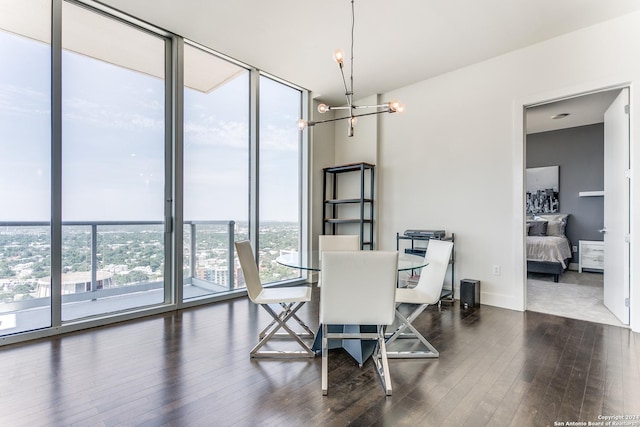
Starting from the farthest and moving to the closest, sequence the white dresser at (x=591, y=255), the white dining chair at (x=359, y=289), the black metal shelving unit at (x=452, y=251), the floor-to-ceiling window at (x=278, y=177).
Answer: the white dresser at (x=591, y=255), the floor-to-ceiling window at (x=278, y=177), the black metal shelving unit at (x=452, y=251), the white dining chair at (x=359, y=289)

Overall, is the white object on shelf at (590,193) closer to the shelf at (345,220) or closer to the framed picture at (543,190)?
the framed picture at (543,190)

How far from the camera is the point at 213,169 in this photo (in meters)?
4.14

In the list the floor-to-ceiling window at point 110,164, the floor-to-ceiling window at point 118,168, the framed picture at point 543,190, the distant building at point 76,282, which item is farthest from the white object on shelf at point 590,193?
the distant building at point 76,282

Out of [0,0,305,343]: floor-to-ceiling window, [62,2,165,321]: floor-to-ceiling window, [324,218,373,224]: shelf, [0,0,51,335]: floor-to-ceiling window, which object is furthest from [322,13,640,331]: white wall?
[0,0,51,335]: floor-to-ceiling window

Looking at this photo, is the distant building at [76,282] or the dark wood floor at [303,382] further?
the distant building at [76,282]

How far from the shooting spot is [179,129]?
3.73 meters

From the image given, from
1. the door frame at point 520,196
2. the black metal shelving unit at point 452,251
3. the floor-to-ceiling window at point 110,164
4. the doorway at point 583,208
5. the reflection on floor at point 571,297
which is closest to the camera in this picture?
the floor-to-ceiling window at point 110,164

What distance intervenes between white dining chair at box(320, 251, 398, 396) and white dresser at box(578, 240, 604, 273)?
6.03 m

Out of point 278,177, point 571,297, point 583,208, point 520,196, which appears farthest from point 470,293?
point 583,208

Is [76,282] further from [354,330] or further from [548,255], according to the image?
[548,255]

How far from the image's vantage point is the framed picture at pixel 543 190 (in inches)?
264

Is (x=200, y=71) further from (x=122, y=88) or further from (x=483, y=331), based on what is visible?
(x=483, y=331)

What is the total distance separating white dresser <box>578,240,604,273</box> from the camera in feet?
19.4

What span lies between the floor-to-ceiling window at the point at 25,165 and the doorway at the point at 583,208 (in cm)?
519
